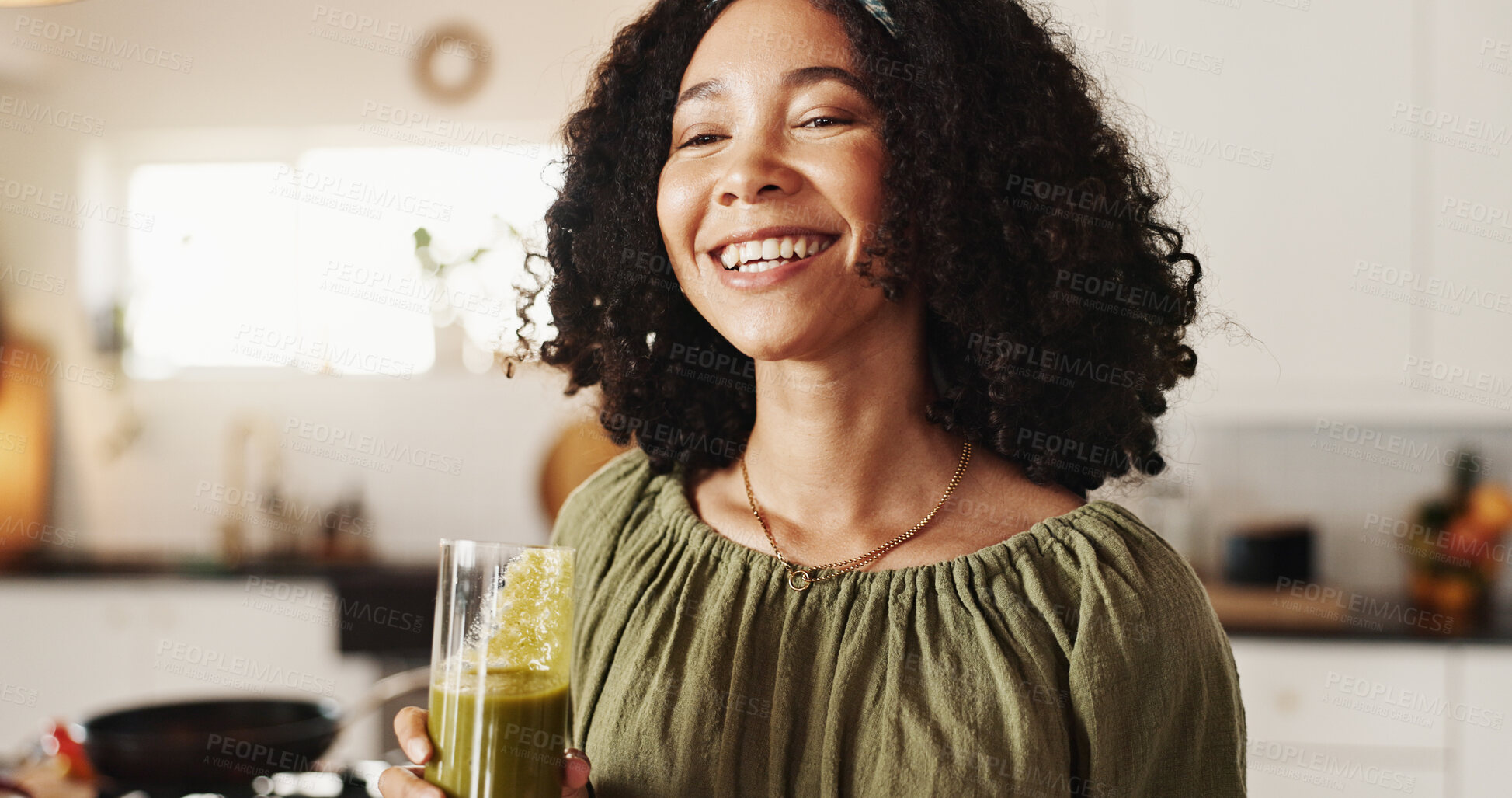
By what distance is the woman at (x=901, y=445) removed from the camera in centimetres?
105

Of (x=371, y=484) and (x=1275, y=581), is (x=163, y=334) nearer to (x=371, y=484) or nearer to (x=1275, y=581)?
(x=371, y=484)

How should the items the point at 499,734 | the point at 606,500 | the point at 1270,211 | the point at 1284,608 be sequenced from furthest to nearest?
the point at 1270,211, the point at 1284,608, the point at 606,500, the point at 499,734

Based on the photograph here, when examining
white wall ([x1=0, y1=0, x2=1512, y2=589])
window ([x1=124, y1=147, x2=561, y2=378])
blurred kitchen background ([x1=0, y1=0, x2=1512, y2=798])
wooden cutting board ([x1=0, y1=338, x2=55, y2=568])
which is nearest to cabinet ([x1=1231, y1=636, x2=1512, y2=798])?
blurred kitchen background ([x1=0, y1=0, x2=1512, y2=798])

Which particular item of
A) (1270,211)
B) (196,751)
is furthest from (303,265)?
(196,751)

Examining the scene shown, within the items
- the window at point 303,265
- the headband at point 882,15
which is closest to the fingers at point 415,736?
the headband at point 882,15

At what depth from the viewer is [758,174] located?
3.45ft

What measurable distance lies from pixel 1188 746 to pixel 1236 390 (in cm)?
246

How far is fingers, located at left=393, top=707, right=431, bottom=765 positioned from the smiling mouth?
18.9 inches

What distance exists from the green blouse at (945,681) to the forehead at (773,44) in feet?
1.57

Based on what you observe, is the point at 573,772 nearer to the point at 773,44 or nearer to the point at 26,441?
the point at 773,44

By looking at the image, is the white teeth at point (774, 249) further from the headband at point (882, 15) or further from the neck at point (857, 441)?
the headband at point (882, 15)

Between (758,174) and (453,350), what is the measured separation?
11.3 ft

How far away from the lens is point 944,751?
1.03 m

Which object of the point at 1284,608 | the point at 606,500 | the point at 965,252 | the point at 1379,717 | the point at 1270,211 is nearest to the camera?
the point at 965,252
